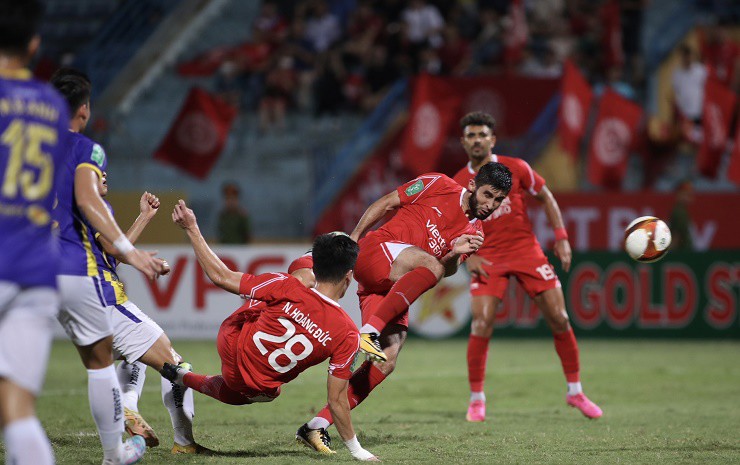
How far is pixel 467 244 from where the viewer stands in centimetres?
707

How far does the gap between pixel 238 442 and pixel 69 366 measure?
6.28 metres

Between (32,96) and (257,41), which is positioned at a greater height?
(257,41)

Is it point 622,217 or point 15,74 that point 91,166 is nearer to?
point 15,74

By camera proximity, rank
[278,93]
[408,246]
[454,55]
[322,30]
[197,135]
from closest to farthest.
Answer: [408,246] < [197,135] < [454,55] < [278,93] < [322,30]

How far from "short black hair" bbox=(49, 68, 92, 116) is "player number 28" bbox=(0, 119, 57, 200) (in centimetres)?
171

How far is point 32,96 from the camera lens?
171 inches

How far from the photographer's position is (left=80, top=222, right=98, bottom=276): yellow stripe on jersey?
601 centimetres

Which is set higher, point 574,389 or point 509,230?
point 509,230

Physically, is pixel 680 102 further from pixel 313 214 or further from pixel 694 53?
pixel 313 214

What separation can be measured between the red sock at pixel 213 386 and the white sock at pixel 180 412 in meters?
0.23

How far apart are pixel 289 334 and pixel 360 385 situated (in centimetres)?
121

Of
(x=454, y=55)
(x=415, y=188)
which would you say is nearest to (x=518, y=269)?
(x=415, y=188)

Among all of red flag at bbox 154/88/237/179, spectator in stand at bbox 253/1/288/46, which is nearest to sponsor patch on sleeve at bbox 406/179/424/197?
red flag at bbox 154/88/237/179

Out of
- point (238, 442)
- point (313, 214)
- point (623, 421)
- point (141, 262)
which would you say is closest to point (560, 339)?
point (623, 421)
